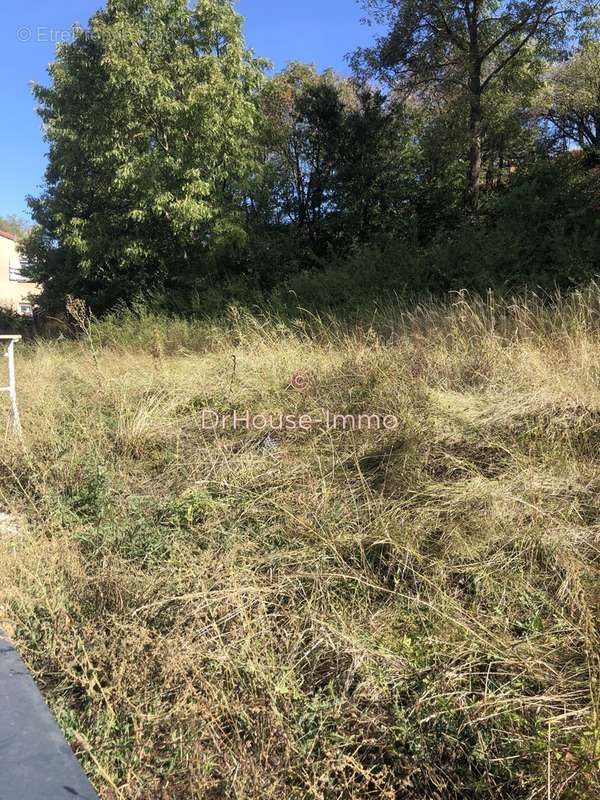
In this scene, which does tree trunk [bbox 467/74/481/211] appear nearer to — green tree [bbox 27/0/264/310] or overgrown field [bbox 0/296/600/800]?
green tree [bbox 27/0/264/310]

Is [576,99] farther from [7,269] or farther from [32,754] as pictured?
[7,269]

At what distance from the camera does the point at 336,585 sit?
234cm

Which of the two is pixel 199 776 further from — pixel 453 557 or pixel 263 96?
pixel 263 96

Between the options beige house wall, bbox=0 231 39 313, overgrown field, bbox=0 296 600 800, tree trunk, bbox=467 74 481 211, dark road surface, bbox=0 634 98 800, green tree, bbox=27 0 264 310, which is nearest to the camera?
dark road surface, bbox=0 634 98 800

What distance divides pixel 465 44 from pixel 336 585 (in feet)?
39.9

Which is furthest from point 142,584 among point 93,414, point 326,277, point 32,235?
point 32,235

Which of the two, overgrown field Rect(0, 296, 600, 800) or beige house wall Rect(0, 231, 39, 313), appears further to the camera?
beige house wall Rect(0, 231, 39, 313)

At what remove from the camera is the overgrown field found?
162cm

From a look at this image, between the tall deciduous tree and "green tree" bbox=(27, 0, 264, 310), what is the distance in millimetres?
3324

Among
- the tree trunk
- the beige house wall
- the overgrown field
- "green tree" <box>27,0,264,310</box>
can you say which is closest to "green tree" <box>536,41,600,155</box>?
the tree trunk

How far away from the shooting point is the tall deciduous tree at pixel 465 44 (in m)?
9.90

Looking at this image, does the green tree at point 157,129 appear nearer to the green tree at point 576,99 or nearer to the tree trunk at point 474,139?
the tree trunk at point 474,139

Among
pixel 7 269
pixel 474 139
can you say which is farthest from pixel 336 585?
pixel 7 269

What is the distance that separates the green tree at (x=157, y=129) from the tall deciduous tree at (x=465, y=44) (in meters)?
3.32
